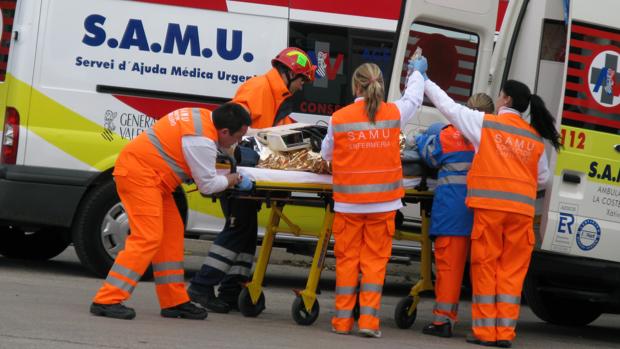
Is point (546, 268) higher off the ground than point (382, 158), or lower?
lower

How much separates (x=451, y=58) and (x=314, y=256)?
2221 millimetres

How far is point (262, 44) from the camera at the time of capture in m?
11.1

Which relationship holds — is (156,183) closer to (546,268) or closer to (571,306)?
(546,268)

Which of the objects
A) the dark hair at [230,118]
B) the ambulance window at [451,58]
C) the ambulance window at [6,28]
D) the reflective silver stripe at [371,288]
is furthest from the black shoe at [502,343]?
the ambulance window at [6,28]

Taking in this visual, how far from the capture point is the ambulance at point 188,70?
1005cm

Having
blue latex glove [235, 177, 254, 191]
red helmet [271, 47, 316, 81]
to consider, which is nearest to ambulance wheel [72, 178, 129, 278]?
red helmet [271, 47, 316, 81]

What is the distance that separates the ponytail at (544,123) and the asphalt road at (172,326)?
135 centimetres

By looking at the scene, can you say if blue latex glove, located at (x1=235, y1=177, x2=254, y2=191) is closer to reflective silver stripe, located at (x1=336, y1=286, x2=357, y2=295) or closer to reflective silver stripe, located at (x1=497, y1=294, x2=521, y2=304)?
reflective silver stripe, located at (x1=336, y1=286, x2=357, y2=295)

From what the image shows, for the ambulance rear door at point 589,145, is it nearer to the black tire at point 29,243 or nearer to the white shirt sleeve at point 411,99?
the white shirt sleeve at point 411,99

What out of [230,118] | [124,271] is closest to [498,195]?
[230,118]

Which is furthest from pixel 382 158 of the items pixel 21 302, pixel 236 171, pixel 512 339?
pixel 21 302

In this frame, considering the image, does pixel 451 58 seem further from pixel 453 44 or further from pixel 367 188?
pixel 367 188

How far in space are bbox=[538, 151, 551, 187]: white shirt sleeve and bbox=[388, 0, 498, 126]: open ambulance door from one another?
4.83 ft

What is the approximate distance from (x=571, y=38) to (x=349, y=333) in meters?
2.40
